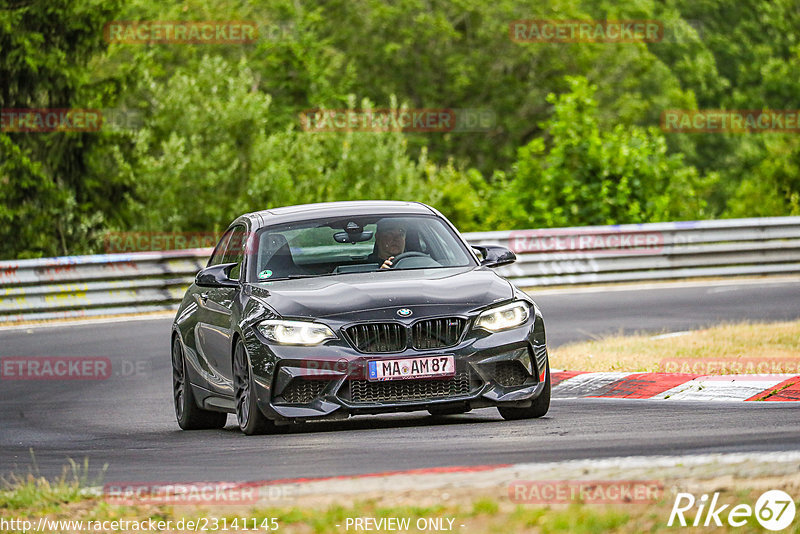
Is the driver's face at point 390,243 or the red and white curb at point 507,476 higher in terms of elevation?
the red and white curb at point 507,476

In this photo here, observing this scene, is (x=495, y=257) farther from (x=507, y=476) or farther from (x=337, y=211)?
(x=507, y=476)

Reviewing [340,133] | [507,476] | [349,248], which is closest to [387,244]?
[349,248]

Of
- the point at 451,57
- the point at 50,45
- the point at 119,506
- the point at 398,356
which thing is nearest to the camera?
the point at 119,506

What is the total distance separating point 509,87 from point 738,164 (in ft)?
A: 59.2

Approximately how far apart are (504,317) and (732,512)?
3967mm

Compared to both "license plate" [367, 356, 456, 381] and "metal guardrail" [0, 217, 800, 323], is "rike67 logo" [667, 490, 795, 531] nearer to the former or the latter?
"license plate" [367, 356, 456, 381]

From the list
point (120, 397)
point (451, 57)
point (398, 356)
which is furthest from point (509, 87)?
point (398, 356)

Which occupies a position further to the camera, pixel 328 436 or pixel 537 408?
pixel 537 408

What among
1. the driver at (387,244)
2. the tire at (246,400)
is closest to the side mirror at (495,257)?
the driver at (387,244)

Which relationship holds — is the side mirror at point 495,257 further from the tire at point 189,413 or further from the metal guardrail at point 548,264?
the metal guardrail at point 548,264

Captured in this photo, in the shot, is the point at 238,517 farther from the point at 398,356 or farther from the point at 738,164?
the point at 738,164

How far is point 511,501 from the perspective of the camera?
606cm

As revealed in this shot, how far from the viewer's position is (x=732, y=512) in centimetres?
572

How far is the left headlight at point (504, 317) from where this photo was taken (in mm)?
9500
